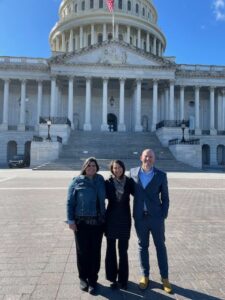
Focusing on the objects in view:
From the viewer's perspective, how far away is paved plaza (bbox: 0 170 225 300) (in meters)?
4.79

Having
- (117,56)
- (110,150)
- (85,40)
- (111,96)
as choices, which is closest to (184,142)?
(110,150)

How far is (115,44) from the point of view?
51781 mm

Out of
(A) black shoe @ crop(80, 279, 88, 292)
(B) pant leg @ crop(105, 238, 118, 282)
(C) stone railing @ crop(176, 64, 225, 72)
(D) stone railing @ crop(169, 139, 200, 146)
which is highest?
(C) stone railing @ crop(176, 64, 225, 72)

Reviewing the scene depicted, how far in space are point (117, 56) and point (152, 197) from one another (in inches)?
1947

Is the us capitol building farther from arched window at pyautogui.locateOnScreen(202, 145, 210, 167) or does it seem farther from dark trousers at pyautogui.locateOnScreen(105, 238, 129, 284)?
dark trousers at pyautogui.locateOnScreen(105, 238, 129, 284)

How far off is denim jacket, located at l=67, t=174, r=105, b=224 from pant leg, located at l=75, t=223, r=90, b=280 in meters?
0.19

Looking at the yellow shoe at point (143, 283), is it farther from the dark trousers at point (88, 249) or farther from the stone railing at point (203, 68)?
the stone railing at point (203, 68)

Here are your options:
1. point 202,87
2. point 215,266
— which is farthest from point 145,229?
point 202,87

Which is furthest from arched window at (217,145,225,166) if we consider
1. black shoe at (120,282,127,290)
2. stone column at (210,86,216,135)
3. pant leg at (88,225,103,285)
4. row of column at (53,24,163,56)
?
Answer: pant leg at (88,225,103,285)

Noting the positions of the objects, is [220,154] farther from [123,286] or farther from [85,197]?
[85,197]

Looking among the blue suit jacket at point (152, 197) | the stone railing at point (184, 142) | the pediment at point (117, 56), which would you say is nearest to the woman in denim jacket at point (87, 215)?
the blue suit jacket at point (152, 197)

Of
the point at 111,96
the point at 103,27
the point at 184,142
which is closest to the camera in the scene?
the point at 184,142

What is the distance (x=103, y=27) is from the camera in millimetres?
68375

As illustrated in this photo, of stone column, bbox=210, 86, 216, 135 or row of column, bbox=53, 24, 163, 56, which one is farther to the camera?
row of column, bbox=53, 24, 163, 56
